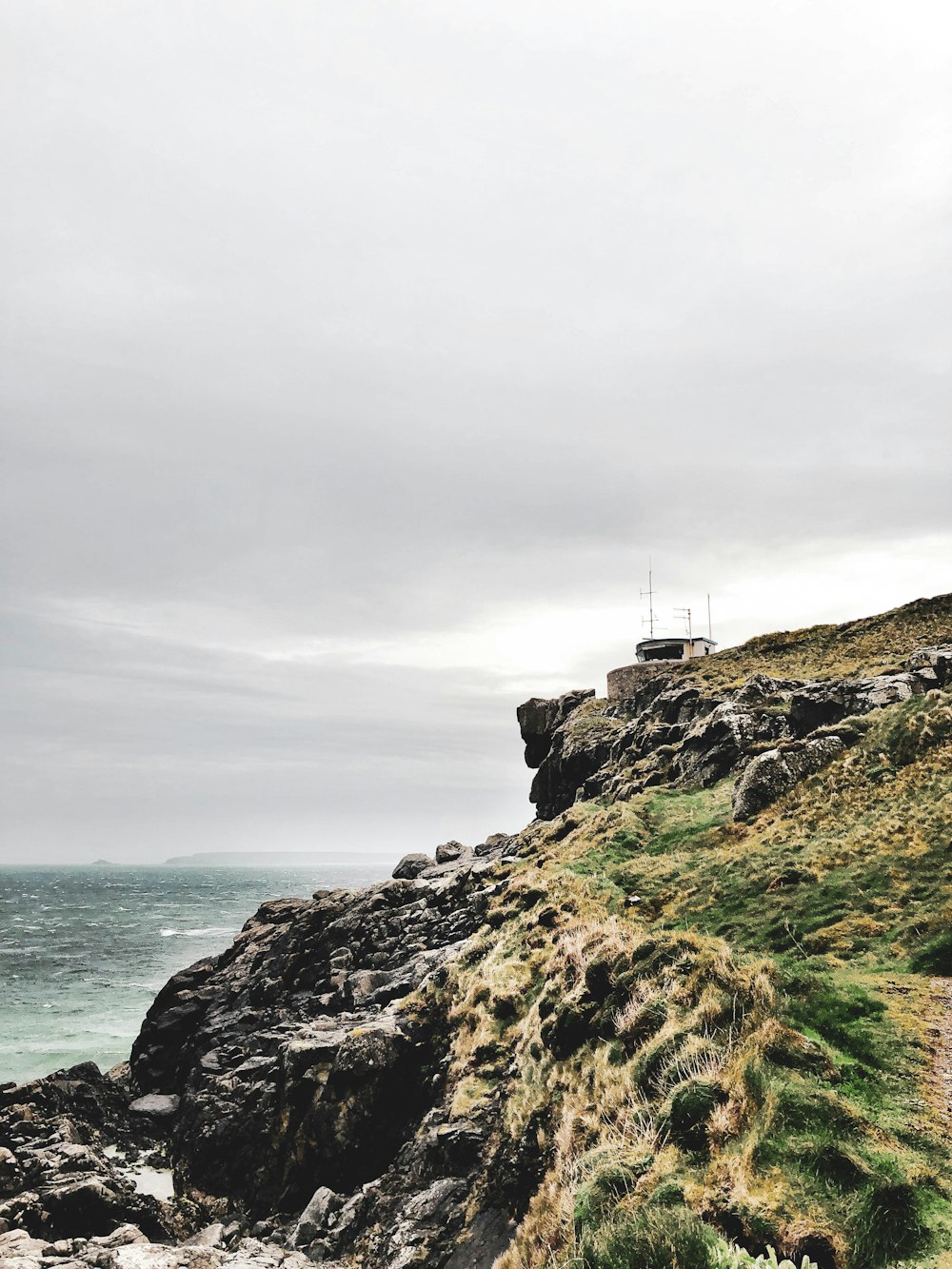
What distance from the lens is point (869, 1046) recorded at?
38.8 feet

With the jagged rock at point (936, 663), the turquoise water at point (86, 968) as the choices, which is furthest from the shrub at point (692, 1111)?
the turquoise water at point (86, 968)

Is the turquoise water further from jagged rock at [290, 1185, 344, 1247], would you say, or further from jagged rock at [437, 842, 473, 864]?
jagged rock at [290, 1185, 344, 1247]

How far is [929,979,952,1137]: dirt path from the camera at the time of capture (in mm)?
10094

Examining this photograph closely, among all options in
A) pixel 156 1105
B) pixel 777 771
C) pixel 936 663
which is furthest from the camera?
pixel 936 663

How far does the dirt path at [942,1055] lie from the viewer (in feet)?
33.1

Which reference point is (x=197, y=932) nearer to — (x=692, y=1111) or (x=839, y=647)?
A: (x=839, y=647)

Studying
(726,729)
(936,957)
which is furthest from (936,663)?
(936,957)

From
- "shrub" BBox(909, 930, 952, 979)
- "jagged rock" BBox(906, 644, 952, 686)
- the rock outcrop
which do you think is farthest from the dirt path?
"jagged rock" BBox(906, 644, 952, 686)

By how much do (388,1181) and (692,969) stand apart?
10.2 meters

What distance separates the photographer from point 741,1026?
12297 millimetres

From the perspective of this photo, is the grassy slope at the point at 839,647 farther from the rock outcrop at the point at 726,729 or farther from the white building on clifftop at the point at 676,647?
the white building on clifftop at the point at 676,647

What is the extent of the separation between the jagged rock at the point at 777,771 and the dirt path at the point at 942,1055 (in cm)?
1558

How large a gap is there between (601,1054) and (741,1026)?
369cm

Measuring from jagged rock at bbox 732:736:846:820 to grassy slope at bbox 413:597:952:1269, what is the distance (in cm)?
97
